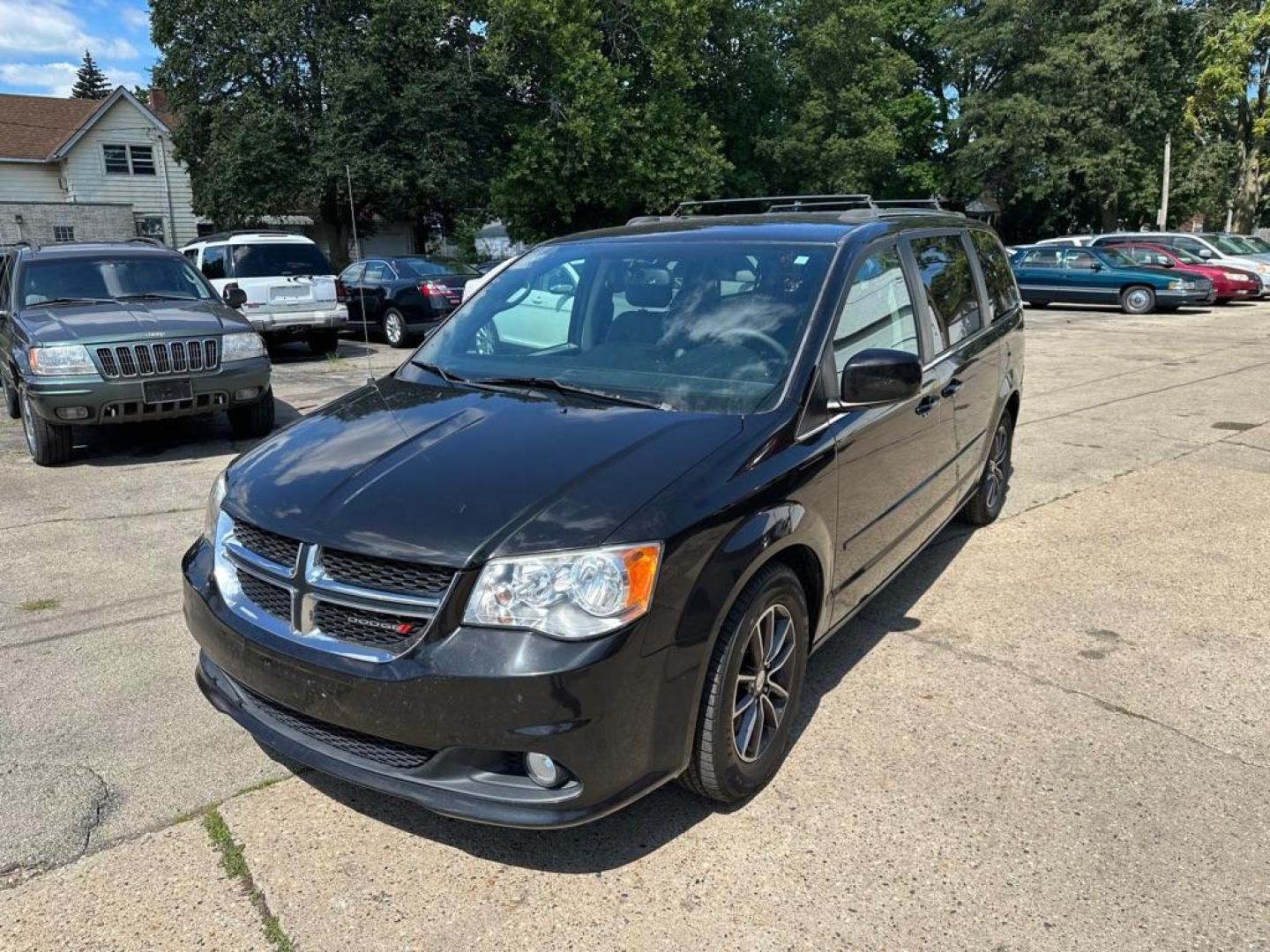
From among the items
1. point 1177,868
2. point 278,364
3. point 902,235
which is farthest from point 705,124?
point 1177,868

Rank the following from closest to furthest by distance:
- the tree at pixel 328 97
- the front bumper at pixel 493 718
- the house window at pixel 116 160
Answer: the front bumper at pixel 493 718
the tree at pixel 328 97
the house window at pixel 116 160

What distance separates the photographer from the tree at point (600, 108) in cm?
3050

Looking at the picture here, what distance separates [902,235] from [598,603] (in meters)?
2.63

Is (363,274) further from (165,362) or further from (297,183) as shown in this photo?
(297,183)

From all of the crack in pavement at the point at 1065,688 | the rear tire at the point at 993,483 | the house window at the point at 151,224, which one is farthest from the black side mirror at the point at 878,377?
the house window at the point at 151,224

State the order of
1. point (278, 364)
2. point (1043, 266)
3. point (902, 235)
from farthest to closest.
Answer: point (1043, 266)
point (278, 364)
point (902, 235)

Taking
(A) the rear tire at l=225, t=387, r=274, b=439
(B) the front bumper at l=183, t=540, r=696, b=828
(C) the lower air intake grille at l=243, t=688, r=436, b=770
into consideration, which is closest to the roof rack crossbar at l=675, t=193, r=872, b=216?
(B) the front bumper at l=183, t=540, r=696, b=828

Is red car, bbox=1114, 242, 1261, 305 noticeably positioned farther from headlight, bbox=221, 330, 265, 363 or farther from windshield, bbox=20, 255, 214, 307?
windshield, bbox=20, 255, 214, 307

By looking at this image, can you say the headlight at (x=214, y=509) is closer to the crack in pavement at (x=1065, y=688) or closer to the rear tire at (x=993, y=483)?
the crack in pavement at (x=1065, y=688)

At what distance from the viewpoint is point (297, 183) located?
1198 inches

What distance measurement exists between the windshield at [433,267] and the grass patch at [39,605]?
1168cm

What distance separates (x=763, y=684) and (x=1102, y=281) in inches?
856

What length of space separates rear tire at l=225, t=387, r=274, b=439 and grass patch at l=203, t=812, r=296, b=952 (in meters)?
5.82

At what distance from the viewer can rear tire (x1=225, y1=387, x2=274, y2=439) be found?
832 centimetres
